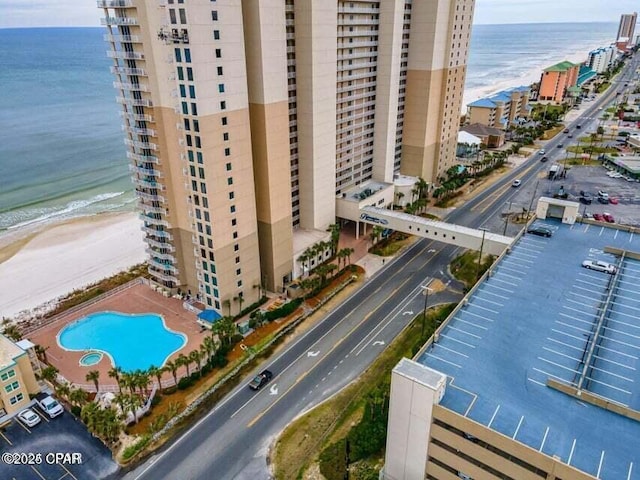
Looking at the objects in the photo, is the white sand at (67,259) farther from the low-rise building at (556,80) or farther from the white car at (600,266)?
the low-rise building at (556,80)

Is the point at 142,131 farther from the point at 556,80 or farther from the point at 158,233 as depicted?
the point at 556,80

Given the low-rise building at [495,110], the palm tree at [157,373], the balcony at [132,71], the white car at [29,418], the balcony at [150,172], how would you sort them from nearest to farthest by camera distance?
the white car at [29,418]
the palm tree at [157,373]
the balcony at [132,71]
the balcony at [150,172]
the low-rise building at [495,110]

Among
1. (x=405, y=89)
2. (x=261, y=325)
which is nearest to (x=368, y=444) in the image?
(x=261, y=325)

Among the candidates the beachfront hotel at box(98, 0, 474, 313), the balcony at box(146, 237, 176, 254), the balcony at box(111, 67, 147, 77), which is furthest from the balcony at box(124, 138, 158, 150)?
the balcony at box(146, 237, 176, 254)

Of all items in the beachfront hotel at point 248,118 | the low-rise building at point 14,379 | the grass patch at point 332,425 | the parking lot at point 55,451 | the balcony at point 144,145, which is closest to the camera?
the parking lot at point 55,451

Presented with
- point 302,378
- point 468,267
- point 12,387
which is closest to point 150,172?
point 12,387

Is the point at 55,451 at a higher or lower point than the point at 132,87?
lower

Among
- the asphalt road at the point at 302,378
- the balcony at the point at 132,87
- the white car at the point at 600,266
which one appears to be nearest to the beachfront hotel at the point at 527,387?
the white car at the point at 600,266

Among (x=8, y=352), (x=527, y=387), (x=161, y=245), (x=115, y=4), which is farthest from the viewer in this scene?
(x=161, y=245)
